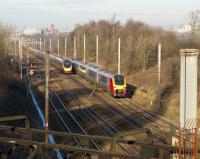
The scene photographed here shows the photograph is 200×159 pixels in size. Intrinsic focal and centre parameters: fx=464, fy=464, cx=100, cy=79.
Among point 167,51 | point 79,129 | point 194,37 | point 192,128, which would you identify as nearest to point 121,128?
point 79,129

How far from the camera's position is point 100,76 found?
49625 mm

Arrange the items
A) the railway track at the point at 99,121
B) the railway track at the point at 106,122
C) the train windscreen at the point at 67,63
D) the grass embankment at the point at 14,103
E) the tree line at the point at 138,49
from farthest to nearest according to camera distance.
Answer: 1. the train windscreen at the point at 67,63
2. the tree line at the point at 138,49
3. the grass embankment at the point at 14,103
4. the railway track at the point at 106,122
5. the railway track at the point at 99,121

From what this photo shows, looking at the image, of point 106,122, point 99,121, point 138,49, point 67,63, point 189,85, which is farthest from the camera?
point 67,63

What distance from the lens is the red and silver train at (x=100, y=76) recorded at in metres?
43.8

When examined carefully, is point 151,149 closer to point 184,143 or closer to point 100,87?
point 184,143

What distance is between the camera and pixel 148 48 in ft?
195

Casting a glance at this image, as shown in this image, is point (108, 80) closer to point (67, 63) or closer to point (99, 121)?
point (99, 121)

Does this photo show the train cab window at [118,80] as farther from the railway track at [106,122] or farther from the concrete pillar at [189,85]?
the concrete pillar at [189,85]

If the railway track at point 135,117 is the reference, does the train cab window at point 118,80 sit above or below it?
above

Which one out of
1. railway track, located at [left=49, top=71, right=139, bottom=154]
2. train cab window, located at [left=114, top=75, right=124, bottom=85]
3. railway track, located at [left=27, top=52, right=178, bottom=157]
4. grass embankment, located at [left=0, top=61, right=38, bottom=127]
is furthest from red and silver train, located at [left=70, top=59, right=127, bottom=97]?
grass embankment, located at [left=0, top=61, right=38, bottom=127]

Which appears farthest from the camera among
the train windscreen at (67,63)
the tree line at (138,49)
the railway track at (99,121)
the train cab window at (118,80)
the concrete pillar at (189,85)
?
the train windscreen at (67,63)

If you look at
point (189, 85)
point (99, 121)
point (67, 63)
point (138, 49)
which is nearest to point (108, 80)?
point (99, 121)

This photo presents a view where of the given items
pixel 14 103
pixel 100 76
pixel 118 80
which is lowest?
pixel 14 103

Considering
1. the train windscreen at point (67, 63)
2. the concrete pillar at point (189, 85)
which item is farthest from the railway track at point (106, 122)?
the train windscreen at point (67, 63)
